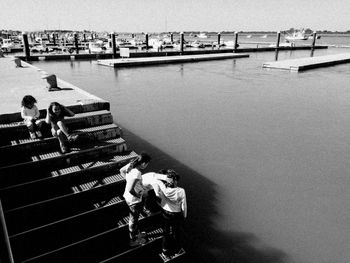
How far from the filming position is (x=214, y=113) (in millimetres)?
11766

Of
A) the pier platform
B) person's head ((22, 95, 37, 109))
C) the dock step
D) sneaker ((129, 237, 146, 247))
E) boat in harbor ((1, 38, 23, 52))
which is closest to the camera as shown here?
sneaker ((129, 237, 146, 247))

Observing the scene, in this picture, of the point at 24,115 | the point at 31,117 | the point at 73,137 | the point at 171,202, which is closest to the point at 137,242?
the point at 171,202

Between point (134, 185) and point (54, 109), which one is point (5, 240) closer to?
point (134, 185)

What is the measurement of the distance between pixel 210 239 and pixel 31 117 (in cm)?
419

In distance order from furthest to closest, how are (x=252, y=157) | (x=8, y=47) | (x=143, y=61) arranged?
(x=8, y=47) < (x=143, y=61) < (x=252, y=157)

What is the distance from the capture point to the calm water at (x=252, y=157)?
5.02 m

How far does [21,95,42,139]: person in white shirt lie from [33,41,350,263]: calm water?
293 cm

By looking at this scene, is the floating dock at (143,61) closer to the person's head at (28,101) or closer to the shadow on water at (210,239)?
the person's head at (28,101)

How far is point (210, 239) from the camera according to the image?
16.3 ft

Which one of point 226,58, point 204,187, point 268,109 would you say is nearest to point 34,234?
point 204,187

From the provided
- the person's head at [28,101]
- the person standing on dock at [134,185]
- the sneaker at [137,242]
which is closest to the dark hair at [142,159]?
the person standing on dock at [134,185]

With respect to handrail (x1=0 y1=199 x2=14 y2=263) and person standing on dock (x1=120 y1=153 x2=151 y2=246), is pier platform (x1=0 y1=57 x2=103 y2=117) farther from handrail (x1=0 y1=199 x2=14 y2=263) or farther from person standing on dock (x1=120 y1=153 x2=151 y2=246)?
handrail (x1=0 y1=199 x2=14 y2=263)

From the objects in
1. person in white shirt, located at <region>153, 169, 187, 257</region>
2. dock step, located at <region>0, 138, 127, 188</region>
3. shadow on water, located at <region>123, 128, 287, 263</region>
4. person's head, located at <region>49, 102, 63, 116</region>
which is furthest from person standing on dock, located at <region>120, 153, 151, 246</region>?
person's head, located at <region>49, 102, 63, 116</region>

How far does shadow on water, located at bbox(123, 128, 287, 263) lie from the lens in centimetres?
462
